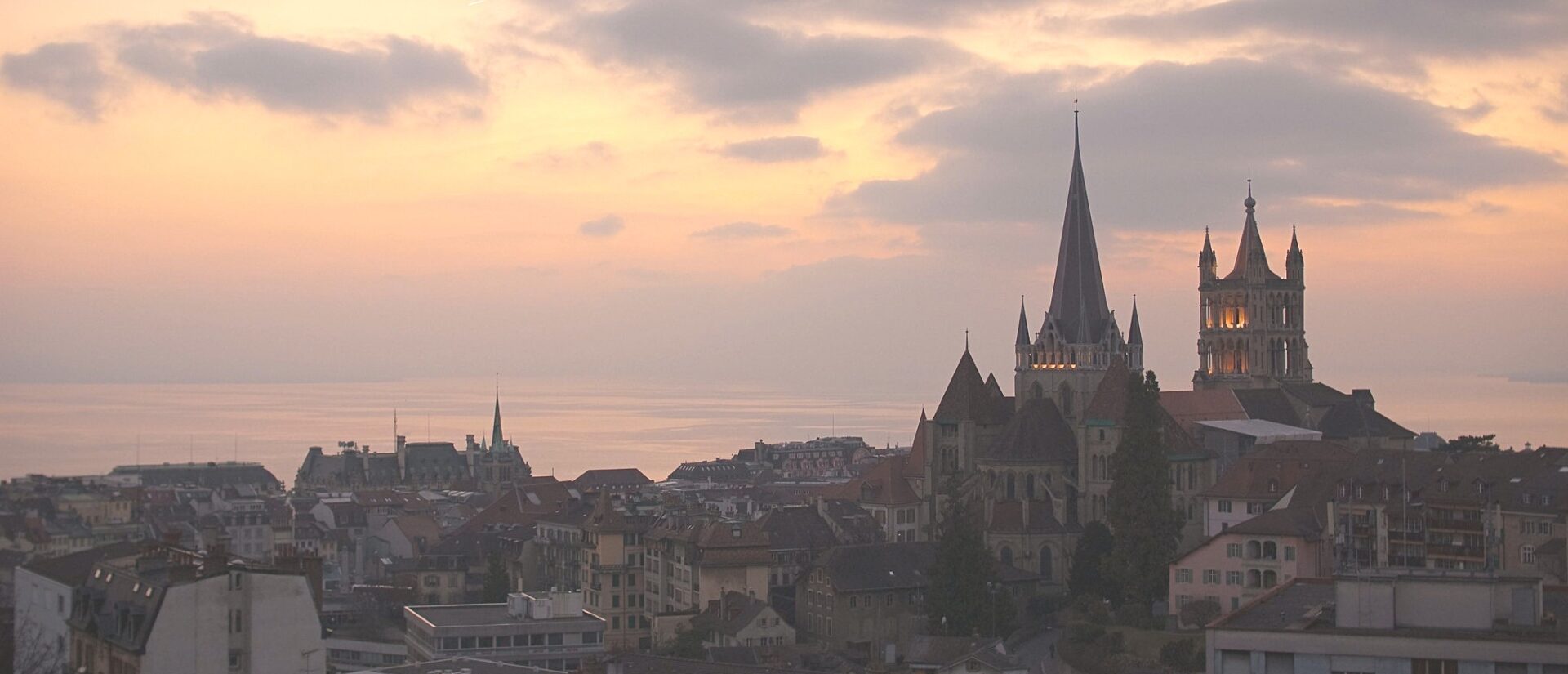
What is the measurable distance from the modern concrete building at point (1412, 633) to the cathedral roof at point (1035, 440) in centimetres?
6533

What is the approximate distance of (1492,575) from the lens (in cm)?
3312

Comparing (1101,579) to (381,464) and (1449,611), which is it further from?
(381,464)

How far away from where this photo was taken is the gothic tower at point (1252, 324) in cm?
13788

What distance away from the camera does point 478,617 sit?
6981cm

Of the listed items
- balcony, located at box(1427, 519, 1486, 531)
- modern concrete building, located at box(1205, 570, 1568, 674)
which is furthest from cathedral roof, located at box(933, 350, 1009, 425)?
modern concrete building, located at box(1205, 570, 1568, 674)

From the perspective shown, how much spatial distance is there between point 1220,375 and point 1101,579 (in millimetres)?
60493

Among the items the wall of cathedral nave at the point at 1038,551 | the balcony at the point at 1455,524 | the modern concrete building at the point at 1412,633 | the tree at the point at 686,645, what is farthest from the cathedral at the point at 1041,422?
the modern concrete building at the point at 1412,633

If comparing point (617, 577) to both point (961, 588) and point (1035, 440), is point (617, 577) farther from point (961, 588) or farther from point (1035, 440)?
point (1035, 440)

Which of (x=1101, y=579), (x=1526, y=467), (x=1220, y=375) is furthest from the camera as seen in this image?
(x=1220, y=375)

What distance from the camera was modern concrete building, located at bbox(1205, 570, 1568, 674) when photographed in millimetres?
32250

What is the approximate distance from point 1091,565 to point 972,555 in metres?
6.79

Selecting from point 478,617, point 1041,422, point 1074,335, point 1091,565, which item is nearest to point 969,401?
point 1041,422

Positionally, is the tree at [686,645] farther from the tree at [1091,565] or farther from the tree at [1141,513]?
the tree at [1141,513]

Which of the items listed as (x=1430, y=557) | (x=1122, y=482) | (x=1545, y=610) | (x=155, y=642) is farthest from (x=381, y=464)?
(x=1545, y=610)
